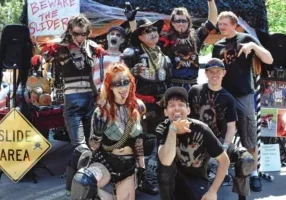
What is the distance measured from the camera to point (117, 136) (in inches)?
148

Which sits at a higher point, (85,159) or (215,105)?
(215,105)

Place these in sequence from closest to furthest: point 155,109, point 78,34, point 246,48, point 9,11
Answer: point 78,34, point 246,48, point 155,109, point 9,11

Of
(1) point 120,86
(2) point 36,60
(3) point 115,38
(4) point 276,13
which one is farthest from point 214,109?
(4) point 276,13

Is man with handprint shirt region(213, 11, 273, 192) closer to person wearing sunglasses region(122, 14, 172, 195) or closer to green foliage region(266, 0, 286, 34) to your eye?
person wearing sunglasses region(122, 14, 172, 195)

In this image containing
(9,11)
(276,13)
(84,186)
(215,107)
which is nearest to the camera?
(84,186)

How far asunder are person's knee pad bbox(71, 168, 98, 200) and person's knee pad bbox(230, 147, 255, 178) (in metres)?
1.28

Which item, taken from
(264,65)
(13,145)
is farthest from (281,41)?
(13,145)

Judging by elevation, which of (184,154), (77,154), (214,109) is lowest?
(77,154)

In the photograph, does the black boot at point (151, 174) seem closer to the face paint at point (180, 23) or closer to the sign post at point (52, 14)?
the face paint at point (180, 23)

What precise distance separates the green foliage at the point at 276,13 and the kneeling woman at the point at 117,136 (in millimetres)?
12987

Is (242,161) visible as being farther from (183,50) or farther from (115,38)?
(115,38)

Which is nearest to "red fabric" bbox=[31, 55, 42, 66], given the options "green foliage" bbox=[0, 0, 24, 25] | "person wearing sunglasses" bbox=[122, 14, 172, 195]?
"person wearing sunglasses" bbox=[122, 14, 172, 195]

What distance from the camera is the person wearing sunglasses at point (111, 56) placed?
16.4 feet

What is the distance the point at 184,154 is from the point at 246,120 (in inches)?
68.4
